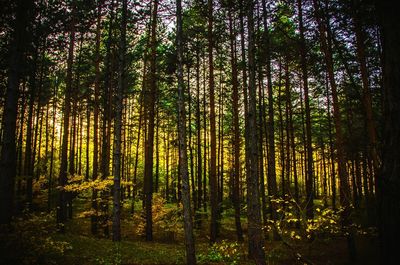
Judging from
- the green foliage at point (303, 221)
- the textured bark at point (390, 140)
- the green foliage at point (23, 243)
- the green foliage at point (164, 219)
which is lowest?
the green foliage at point (164, 219)

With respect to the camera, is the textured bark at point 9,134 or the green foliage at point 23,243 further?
the textured bark at point 9,134

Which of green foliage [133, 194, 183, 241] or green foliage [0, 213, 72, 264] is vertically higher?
green foliage [0, 213, 72, 264]

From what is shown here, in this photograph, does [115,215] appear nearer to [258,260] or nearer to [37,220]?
[37,220]

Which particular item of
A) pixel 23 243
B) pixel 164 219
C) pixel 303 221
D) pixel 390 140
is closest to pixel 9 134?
pixel 23 243

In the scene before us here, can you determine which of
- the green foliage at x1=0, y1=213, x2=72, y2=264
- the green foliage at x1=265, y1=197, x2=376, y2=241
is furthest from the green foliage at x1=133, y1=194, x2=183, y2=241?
the green foliage at x1=0, y1=213, x2=72, y2=264

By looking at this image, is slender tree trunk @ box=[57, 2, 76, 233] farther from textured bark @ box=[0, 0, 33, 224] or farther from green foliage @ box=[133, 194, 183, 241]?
textured bark @ box=[0, 0, 33, 224]

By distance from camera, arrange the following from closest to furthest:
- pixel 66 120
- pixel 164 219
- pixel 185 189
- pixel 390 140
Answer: pixel 390 140, pixel 185 189, pixel 66 120, pixel 164 219

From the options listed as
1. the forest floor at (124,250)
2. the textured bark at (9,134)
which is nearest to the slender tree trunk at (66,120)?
the forest floor at (124,250)

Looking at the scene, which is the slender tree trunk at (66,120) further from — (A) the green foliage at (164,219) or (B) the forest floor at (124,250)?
(A) the green foliage at (164,219)

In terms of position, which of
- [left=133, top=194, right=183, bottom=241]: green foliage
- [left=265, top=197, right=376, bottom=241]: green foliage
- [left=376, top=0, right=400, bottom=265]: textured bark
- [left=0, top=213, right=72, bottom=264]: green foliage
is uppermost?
[left=376, top=0, right=400, bottom=265]: textured bark

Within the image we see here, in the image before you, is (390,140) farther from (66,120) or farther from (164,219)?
(164,219)

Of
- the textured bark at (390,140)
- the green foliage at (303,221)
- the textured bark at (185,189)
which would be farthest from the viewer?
the textured bark at (185,189)

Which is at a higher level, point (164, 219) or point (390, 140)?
point (390, 140)

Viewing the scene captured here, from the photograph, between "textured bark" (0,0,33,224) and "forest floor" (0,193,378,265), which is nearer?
"forest floor" (0,193,378,265)
